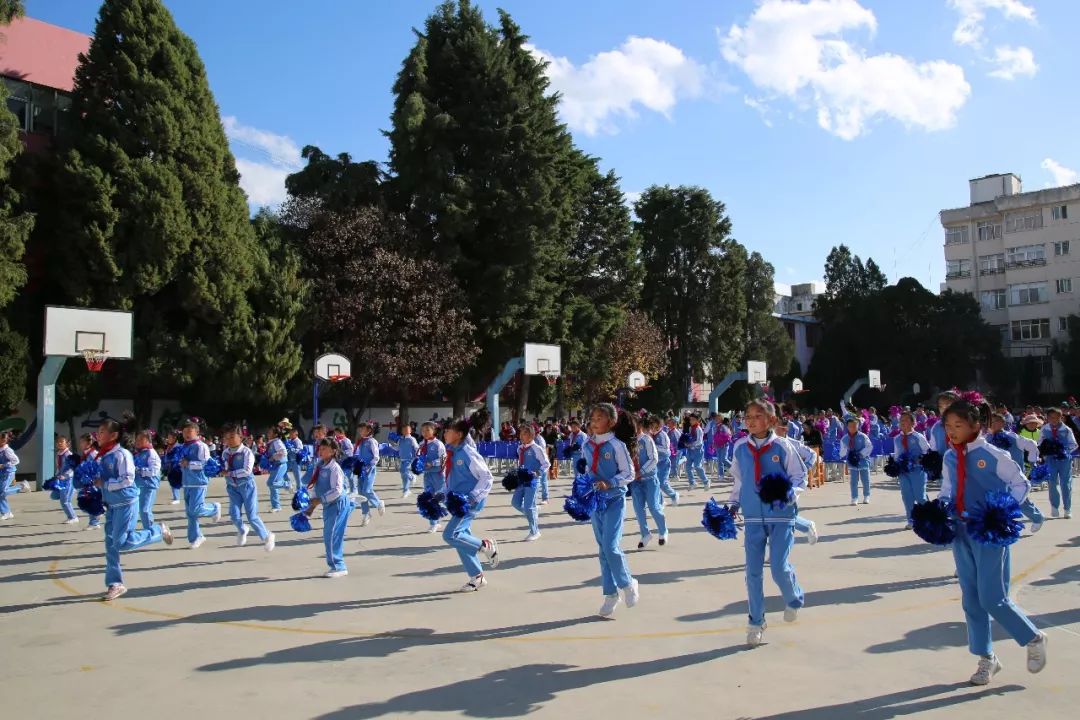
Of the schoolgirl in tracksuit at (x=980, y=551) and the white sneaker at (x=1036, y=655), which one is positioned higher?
the schoolgirl in tracksuit at (x=980, y=551)

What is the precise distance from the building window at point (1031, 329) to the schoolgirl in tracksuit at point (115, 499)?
62.0 meters

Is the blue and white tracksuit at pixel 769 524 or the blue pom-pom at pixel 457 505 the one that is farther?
the blue pom-pom at pixel 457 505

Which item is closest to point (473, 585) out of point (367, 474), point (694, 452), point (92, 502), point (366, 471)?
point (92, 502)

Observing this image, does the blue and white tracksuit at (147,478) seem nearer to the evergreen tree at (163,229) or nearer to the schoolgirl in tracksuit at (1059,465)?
the schoolgirl in tracksuit at (1059,465)

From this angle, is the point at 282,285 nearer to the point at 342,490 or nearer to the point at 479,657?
the point at 342,490

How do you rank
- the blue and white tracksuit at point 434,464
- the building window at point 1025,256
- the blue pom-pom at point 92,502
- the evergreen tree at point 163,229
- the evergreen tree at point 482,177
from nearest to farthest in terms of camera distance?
the blue pom-pom at point 92,502 → the blue and white tracksuit at point 434,464 → the evergreen tree at point 163,229 → the evergreen tree at point 482,177 → the building window at point 1025,256

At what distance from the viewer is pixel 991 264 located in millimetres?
60062

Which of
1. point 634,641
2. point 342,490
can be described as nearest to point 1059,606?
point 634,641

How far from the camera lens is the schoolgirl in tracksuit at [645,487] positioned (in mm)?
10695

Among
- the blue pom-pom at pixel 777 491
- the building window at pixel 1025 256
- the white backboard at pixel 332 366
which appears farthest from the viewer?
the building window at pixel 1025 256

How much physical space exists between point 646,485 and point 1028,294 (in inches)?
2260

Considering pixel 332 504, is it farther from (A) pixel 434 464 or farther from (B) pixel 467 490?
(A) pixel 434 464

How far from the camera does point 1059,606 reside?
24.8ft

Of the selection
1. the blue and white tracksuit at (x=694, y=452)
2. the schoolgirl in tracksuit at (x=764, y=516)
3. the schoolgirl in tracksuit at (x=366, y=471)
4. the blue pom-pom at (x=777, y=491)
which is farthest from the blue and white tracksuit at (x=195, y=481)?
the blue and white tracksuit at (x=694, y=452)
